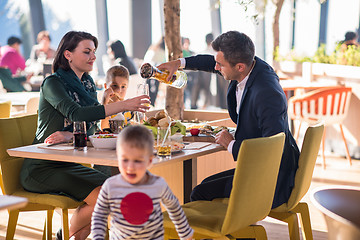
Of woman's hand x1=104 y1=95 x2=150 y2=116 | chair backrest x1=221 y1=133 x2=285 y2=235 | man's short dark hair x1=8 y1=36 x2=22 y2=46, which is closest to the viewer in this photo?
chair backrest x1=221 y1=133 x2=285 y2=235

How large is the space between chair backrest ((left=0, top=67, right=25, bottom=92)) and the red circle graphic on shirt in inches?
235

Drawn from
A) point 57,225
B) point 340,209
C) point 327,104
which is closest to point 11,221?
point 57,225

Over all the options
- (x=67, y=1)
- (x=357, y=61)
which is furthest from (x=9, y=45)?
(x=357, y=61)

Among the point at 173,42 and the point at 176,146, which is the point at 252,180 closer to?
the point at 176,146

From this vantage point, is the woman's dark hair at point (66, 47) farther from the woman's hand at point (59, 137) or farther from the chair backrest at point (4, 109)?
the chair backrest at point (4, 109)

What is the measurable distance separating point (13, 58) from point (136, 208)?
6.96 m

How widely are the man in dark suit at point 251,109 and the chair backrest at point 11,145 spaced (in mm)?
975

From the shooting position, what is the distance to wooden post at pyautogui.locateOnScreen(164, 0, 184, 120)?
4730 millimetres

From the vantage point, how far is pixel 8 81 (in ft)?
24.3

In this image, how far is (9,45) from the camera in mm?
8273

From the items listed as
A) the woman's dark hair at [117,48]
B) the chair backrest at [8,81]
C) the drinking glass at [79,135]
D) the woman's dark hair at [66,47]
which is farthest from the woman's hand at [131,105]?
the chair backrest at [8,81]

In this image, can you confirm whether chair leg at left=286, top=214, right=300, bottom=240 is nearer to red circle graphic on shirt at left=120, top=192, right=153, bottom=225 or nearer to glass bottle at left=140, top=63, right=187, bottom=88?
red circle graphic on shirt at left=120, top=192, right=153, bottom=225

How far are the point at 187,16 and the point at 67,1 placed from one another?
252 cm

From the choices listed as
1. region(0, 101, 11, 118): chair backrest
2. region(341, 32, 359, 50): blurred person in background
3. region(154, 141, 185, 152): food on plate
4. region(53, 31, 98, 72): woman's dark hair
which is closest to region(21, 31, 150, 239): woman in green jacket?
region(53, 31, 98, 72): woman's dark hair
